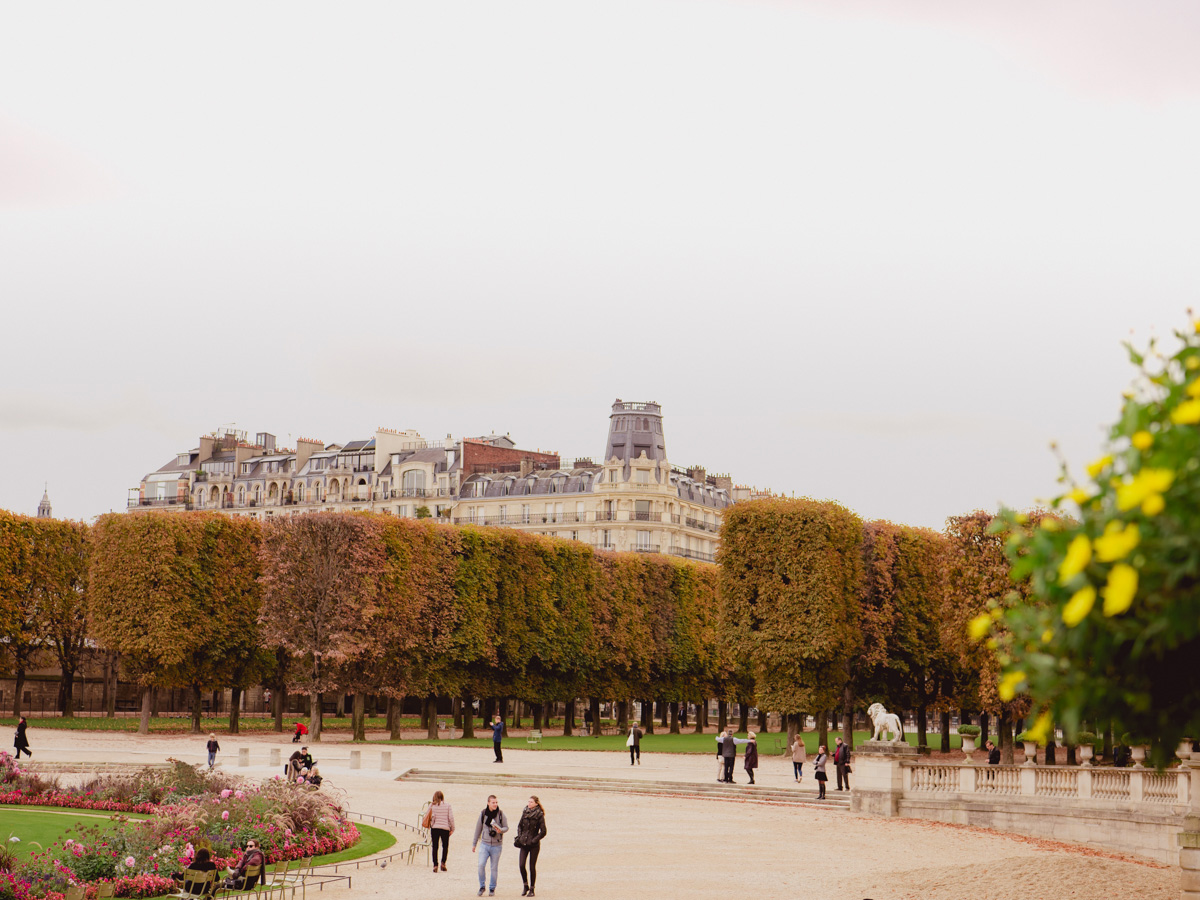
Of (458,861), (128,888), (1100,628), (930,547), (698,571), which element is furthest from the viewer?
(698,571)

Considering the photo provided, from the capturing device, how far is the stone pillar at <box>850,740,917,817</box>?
33281 mm

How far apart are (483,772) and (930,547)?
24.6 m

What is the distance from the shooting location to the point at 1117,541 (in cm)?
464

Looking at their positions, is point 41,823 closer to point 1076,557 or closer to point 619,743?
point 1076,557

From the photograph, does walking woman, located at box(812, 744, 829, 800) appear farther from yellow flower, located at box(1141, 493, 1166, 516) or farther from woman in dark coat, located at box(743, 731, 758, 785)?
yellow flower, located at box(1141, 493, 1166, 516)

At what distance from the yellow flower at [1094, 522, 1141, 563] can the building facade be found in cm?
9961

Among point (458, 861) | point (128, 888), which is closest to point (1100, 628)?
point (128, 888)

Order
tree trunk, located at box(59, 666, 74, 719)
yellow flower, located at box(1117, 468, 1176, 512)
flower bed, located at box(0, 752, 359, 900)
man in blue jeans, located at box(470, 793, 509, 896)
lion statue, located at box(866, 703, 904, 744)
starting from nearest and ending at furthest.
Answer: yellow flower, located at box(1117, 468, 1176, 512) → flower bed, located at box(0, 752, 359, 900) → man in blue jeans, located at box(470, 793, 509, 896) → lion statue, located at box(866, 703, 904, 744) → tree trunk, located at box(59, 666, 74, 719)

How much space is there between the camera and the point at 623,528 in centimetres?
10906

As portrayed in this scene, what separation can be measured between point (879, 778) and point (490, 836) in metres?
15.4

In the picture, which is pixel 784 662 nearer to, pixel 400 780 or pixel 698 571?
pixel 400 780

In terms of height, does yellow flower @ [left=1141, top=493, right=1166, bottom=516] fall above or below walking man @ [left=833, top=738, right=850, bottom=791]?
above

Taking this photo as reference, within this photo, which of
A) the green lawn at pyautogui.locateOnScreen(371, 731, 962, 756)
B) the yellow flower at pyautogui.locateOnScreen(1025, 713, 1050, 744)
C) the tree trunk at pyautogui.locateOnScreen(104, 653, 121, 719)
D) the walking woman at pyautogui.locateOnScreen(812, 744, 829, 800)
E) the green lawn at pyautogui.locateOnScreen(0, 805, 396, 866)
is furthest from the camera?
the tree trunk at pyautogui.locateOnScreen(104, 653, 121, 719)

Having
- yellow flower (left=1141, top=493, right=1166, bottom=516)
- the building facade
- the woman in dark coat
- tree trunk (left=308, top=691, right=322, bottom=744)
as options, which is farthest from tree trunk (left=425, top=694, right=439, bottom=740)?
yellow flower (left=1141, top=493, right=1166, bottom=516)
